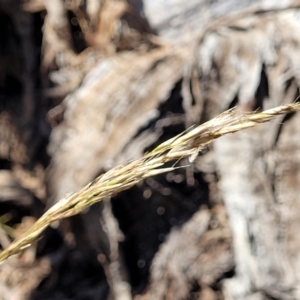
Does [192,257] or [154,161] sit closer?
[154,161]

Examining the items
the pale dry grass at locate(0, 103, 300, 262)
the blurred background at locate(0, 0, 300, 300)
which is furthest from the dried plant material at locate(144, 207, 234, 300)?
the pale dry grass at locate(0, 103, 300, 262)

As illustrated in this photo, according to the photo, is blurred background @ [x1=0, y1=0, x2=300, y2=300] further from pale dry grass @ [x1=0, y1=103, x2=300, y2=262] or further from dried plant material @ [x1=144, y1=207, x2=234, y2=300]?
pale dry grass @ [x1=0, y1=103, x2=300, y2=262]

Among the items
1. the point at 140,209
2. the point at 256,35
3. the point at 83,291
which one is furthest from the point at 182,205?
the point at 256,35

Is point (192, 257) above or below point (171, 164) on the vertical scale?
below

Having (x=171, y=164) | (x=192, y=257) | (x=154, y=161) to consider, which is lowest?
(x=192, y=257)

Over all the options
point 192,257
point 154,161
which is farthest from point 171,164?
point 154,161

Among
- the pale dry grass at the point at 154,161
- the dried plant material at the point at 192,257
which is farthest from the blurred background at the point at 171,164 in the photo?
the pale dry grass at the point at 154,161

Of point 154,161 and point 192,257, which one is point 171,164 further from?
point 154,161

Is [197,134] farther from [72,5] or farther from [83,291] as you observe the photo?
[72,5]

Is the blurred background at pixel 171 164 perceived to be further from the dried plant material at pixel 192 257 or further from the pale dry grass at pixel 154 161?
the pale dry grass at pixel 154 161
